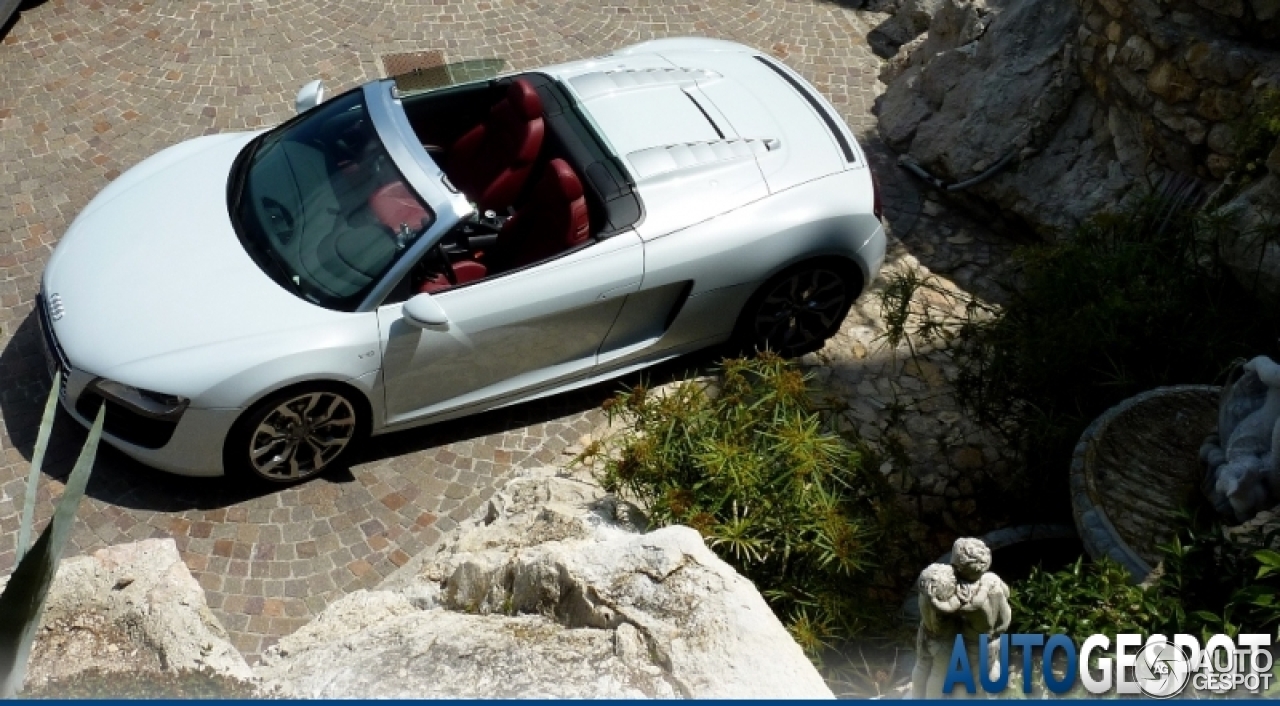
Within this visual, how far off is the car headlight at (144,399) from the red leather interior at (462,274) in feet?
4.09

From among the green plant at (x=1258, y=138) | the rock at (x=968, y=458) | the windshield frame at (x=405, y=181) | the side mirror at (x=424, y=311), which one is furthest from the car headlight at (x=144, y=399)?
the green plant at (x=1258, y=138)

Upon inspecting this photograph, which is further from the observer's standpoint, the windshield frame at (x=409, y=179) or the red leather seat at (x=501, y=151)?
the red leather seat at (x=501, y=151)

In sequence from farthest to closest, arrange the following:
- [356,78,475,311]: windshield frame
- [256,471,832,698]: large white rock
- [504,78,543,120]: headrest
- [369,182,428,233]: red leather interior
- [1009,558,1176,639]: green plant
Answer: [504,78,543,120]: headrest → [369,182,428,233]: red leather interior → [356,78,475,311]: windshield frame → [1009,558,1176,639]: green plant → [256,471,832,698]: large white rock

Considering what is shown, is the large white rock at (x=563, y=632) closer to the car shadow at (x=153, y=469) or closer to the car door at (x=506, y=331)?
the car door at (x=506, y=331)

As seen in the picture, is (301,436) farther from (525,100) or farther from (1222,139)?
(1222,139)

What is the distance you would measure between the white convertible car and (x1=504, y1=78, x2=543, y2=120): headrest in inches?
0.8

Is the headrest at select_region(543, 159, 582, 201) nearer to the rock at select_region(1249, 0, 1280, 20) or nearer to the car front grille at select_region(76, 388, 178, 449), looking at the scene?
the car front grille at select_region(76, 388, 178, 449)

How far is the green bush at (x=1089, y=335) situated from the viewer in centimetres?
565

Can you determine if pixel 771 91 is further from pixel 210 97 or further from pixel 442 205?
pixel 210 97

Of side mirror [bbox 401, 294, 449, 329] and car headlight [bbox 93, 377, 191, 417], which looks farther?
side mirror [bbox 401, 294, 449, 329]

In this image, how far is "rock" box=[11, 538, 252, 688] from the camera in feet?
12.4

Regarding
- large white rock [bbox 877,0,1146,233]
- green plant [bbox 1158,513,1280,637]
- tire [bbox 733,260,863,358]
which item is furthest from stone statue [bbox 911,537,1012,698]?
large white rock [bbox 877,0,1146,233]

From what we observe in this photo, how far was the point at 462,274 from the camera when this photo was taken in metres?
6.37

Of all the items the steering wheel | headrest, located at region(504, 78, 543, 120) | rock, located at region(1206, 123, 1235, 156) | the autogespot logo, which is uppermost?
headrest, located at region(504, 78, 543, 120)
